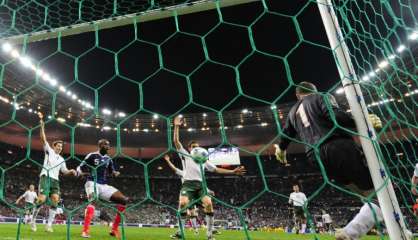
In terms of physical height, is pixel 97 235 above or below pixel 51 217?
below

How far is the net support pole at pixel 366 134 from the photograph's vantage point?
212 cm

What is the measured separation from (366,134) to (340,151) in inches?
14.9

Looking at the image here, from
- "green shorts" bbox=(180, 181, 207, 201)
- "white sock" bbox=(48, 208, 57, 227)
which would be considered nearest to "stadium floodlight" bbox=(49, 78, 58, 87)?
"white sock" bbox=(48, 208, 57, 227)

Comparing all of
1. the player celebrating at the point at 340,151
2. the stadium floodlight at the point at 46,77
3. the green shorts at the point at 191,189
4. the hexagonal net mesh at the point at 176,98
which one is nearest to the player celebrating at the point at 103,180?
the green shorts at the point at 191,189

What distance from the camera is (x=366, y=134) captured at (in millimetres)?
2316

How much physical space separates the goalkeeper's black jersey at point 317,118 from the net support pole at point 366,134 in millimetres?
109

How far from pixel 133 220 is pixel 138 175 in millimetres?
9123

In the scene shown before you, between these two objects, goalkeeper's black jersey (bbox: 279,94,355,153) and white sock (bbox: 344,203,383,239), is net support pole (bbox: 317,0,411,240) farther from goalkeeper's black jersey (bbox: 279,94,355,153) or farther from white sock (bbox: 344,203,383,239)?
white sock (bbox: 344,203,383,239)

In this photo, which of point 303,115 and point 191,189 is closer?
point 303,115

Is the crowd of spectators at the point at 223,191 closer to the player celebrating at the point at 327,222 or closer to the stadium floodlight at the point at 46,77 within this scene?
the stadium floodlight at the point at 46,77

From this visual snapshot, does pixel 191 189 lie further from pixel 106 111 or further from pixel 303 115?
pixel 106 111

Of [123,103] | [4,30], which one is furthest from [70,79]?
[4,30]

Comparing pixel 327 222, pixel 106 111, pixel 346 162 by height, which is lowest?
pixel 327 222

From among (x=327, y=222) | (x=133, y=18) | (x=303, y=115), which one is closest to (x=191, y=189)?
(x=133, y=18)
